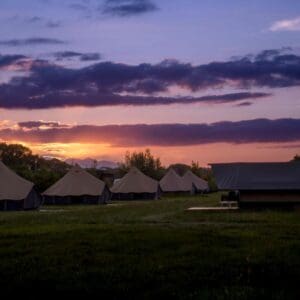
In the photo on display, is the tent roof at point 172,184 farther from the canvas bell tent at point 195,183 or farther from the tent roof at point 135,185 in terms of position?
the tent roof at point 135,185

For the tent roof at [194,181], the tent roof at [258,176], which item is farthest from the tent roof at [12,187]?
the tent roof at [194,181]

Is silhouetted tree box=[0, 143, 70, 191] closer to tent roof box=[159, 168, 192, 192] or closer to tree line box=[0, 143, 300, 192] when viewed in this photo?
tree line box=[0, 143, 300, 192]

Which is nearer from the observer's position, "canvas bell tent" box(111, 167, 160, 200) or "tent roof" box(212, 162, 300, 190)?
"tent roof" box(212, 162, 300, 190)

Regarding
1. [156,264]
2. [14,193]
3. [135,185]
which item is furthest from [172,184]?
[156,264]

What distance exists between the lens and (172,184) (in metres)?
72.8

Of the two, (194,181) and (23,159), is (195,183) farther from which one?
(23,159)

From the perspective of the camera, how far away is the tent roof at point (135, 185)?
199 feet

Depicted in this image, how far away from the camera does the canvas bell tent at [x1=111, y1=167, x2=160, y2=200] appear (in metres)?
60.8

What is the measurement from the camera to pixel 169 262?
1243 cm

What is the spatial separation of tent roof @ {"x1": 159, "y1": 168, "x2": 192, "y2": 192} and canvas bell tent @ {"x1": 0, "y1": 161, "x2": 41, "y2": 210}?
3058cm

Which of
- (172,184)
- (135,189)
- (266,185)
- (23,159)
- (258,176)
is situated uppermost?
(23,159)

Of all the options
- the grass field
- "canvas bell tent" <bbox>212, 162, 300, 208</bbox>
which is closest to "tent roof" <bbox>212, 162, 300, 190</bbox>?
"canvas bell tent" <bbox>212, 162, 300, 208</bbox>

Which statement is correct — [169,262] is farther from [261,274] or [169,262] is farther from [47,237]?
[47,237]

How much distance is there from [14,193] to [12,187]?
0.52m
